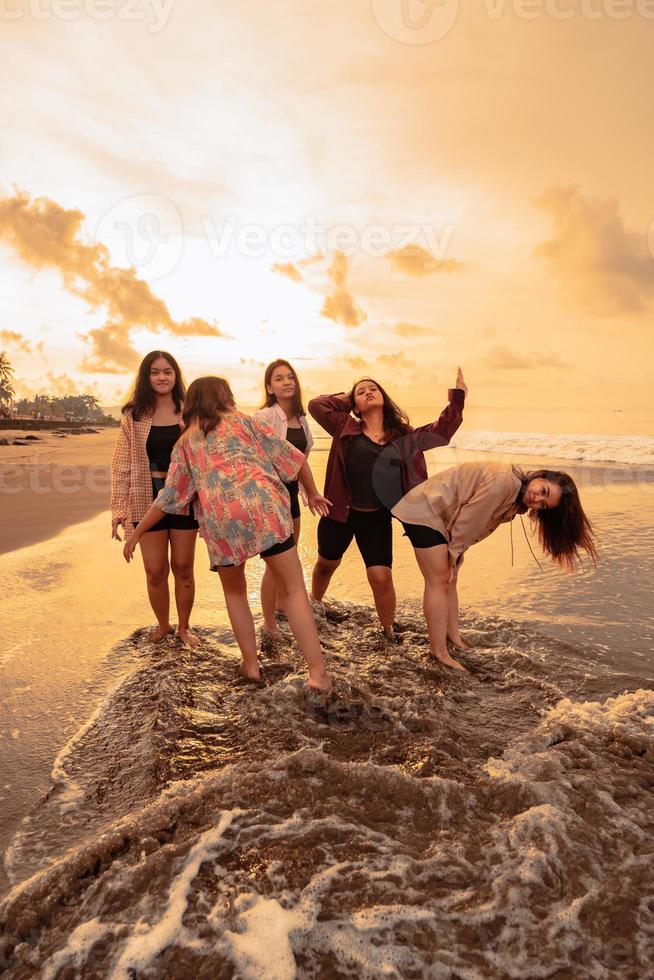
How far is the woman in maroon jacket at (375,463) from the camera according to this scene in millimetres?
4590

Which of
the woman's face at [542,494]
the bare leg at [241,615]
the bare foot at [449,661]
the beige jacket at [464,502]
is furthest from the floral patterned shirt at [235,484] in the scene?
the woman's face at [542,494]

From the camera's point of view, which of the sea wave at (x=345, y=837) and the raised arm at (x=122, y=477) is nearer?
the sea wave at (x=345, y=837)

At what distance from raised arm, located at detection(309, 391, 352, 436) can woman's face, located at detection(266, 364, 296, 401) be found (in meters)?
0.43

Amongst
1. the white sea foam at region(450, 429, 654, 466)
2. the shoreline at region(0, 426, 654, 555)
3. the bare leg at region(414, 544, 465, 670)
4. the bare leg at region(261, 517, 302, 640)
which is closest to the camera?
the bare leg at region(414, 544, 465, 670)

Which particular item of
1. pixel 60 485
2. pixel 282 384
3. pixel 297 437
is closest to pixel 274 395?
pixel 282 384

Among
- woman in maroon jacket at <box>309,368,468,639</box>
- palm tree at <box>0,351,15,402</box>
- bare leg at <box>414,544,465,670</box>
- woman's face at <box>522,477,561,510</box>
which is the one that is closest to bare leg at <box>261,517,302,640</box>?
woman in maroon jacket at <box>309,368,468,639</box>

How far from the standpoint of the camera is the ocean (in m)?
1.86

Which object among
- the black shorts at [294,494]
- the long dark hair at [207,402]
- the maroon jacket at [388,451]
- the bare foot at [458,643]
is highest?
the long dark hair at [207,402]

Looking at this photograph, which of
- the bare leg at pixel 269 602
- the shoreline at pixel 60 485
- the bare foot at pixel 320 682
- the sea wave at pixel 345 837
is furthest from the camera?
the shoreline at pixel 60 485

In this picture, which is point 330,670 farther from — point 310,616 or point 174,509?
point 174,509

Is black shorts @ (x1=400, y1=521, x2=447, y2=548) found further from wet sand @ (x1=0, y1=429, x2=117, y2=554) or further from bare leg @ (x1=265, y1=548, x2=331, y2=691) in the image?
wet sand @ (x1=0, y1=429, x2=117, y2=554)

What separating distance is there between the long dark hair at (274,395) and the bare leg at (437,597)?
5.80 ft

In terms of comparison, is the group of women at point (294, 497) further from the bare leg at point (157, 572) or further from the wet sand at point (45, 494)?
the wet sand at point (45, 494)

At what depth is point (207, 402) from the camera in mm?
3797
